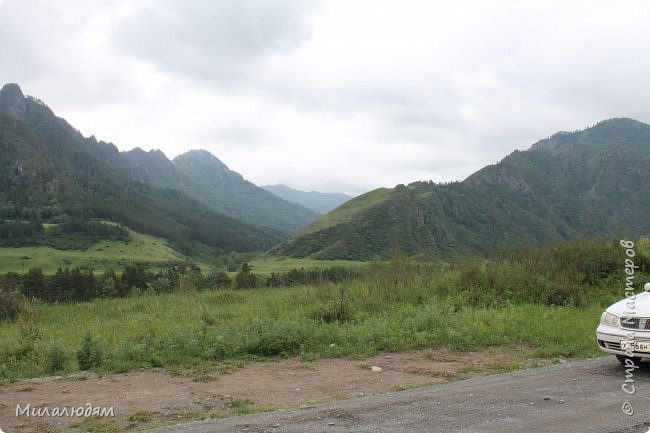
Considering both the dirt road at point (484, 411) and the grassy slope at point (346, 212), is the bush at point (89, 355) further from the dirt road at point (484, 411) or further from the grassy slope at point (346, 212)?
the grassy slope at point (346, 212)

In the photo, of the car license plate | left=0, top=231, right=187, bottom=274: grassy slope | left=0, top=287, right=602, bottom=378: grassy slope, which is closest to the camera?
the car license plate

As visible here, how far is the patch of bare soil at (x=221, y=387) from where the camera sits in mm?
6516

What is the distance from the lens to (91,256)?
546 ft

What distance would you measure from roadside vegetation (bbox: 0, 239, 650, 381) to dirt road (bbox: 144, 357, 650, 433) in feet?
10.3

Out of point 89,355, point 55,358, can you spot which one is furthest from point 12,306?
point 89,355

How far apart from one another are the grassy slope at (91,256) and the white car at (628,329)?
149334mm

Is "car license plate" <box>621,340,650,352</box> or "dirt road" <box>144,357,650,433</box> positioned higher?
"car license plate" <box>621,340,650,352</box>

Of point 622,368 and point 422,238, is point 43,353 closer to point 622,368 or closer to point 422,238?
point 622,368

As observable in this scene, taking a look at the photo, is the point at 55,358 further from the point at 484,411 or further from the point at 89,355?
the point at 484,411

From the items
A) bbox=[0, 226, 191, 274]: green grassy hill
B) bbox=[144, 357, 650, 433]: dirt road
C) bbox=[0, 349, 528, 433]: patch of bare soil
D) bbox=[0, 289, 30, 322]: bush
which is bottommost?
bbox=[0, 226, 191, 274]: green grassy hill

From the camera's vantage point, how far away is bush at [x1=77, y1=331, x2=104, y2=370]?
9375 mm

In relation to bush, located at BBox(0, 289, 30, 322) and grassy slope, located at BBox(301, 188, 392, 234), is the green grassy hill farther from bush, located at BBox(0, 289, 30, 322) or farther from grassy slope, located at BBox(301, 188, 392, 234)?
bush, located at BBox(0, 289, 30, 322)

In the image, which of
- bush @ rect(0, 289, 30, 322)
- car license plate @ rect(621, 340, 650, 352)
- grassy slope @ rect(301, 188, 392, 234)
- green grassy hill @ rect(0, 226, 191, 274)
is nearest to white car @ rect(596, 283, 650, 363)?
car license plate @ rect(621, 340, 650, 352)

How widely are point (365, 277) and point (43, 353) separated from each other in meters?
10.8
